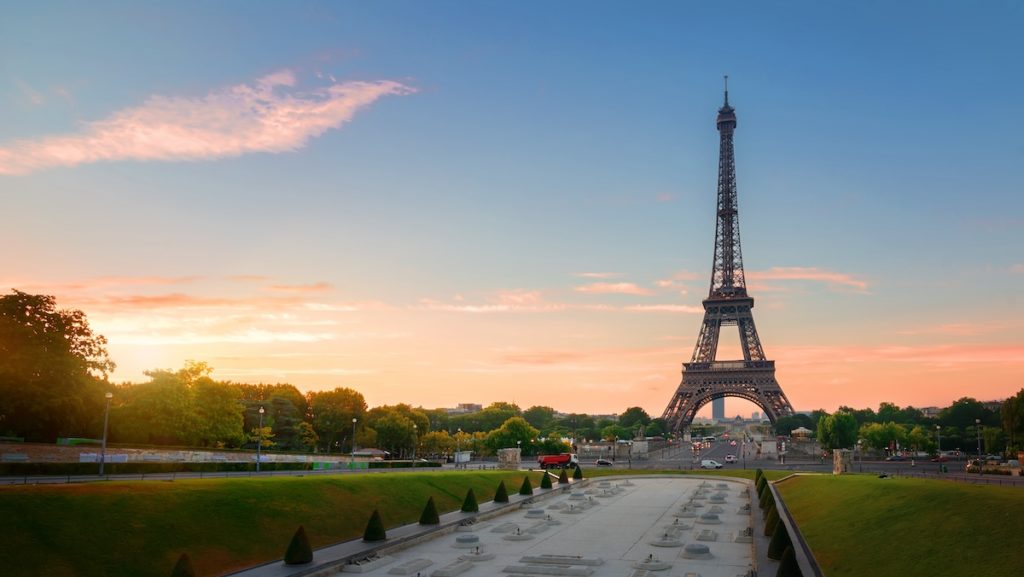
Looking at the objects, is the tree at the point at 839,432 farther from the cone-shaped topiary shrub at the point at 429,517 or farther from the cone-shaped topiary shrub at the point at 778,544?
the cone-shaped topiary shrub at the point at 778,544

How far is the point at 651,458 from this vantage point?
13150 centimetres

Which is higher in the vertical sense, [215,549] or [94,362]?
[94,362]

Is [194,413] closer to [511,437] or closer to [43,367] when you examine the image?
[43,367]

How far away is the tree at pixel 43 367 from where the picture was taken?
58.0m

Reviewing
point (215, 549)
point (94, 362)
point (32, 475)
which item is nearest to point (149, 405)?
point (94, 362)

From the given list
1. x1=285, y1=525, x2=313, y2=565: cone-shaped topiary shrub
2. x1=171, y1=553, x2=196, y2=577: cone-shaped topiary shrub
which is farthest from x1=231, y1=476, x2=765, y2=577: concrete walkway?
x1=171, y1=553, x2=196, y2=577: cone-shaped topiary shrub

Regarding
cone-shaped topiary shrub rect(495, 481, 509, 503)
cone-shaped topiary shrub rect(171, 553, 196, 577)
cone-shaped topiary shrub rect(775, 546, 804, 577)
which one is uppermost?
cone-shaped topiary shrub rect(775, 546, 804, 577)

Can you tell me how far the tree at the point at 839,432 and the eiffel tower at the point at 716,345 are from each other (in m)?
12.2

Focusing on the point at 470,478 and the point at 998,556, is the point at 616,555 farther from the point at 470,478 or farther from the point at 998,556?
the point at 470,478

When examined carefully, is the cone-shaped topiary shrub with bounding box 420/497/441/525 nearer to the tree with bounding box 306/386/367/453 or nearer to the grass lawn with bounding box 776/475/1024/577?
the grass lawn with bounding box 776/475/1024/577

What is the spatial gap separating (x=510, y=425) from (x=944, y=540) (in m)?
102

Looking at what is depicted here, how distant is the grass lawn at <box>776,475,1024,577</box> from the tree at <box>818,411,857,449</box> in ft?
300

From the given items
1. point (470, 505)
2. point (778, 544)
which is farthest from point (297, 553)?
point (778, 544)

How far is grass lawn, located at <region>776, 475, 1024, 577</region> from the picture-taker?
1057 inches
